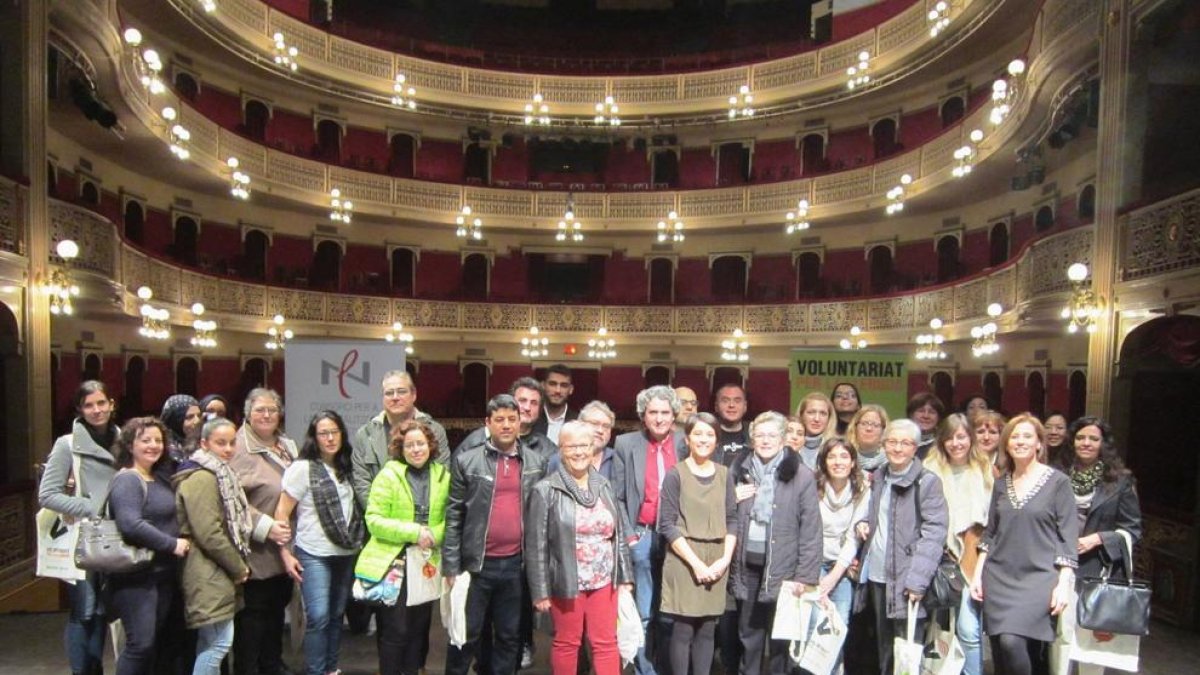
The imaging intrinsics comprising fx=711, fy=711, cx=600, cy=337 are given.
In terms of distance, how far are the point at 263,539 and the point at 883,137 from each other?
1972 cm

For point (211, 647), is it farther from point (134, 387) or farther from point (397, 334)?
point (397, 334)

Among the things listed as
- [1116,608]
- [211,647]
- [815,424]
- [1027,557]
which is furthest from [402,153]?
[1116,608]

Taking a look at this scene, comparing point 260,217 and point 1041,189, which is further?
point 260,217

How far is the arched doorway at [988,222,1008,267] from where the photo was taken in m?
16.0

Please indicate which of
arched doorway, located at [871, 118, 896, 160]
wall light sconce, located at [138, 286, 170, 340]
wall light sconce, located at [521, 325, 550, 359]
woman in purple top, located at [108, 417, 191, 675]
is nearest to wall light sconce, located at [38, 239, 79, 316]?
wall light sconce, located at [138, 286, 170, 340]

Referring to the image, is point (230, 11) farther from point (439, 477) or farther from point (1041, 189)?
point (1041, 189)

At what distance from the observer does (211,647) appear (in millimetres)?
4078

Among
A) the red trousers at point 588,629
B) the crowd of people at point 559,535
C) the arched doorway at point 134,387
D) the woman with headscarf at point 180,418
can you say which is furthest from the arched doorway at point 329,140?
the red trousers at point 588,629

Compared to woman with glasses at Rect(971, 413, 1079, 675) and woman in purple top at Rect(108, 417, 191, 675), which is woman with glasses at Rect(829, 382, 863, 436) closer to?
woman with glasses at Rect(971, 413, 1079, 675)

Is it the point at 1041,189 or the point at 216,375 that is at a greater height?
the point at 1041,189

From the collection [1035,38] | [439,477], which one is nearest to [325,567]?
[439,477]

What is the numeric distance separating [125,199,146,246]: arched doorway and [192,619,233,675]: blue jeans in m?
14.3

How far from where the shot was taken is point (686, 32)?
2577 centimetres

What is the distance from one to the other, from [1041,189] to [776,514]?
1327 cm
